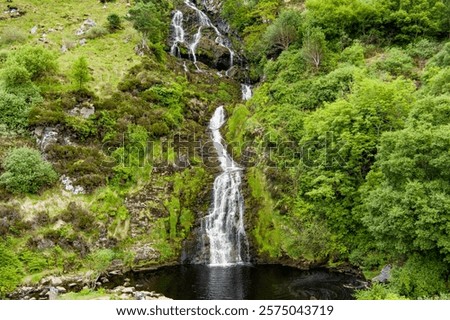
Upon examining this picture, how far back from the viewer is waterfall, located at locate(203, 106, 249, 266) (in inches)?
1321

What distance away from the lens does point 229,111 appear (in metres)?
50.8

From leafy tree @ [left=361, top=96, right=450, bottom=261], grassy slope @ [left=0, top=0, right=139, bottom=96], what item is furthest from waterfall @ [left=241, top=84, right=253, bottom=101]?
leafy tree @ [left=361, top=96, right=450, bottom=261]

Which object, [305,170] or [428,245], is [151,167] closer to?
[305,170]

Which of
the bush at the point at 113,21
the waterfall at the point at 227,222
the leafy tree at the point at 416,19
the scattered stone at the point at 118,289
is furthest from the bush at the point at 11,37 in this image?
the leafy tree at the point at 416,19

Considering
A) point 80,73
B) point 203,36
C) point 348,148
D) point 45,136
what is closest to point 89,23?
point 203,36

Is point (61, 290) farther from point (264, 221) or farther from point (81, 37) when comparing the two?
point (81, 37)

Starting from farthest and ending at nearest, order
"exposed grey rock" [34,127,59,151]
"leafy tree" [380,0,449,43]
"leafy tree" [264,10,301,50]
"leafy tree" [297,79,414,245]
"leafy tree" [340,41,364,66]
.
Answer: "leafy tree" [264,10,301,50]
"leafy tree" [380,0,449,43]
"leafy tree" [340,41,364,66]
"exposed grey rock" [34,127,59,151]
"leafy tree" [297,79,414,245]

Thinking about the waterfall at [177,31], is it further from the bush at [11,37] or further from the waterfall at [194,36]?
the bush at [11,37]

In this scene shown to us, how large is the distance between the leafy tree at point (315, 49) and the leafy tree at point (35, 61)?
3072 centimetres

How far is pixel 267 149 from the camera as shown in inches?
1517

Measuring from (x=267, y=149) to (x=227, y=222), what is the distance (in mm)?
8804

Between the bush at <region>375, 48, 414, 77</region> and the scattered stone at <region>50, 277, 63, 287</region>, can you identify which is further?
the bush at <region>375, 48, 414, 77</region>

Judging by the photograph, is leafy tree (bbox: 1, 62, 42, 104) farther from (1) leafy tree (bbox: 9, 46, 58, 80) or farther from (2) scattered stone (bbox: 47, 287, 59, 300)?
(2) scattered stone (bbox: 47, 287, 59, 300)

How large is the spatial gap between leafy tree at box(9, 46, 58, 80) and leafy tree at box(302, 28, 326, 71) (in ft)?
101
